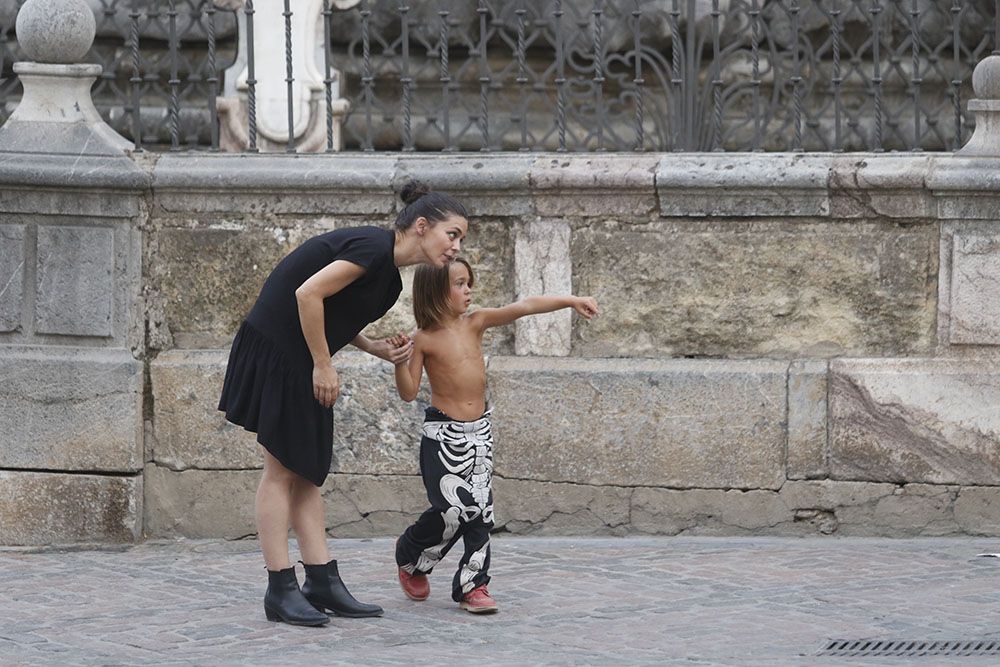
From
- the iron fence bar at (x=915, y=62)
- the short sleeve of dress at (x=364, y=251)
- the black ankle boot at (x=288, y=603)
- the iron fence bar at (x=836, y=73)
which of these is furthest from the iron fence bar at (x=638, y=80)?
the black ankle boot at (x=288, y=603)

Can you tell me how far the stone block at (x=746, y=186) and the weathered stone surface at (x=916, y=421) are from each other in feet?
2.16

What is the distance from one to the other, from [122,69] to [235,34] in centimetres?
60

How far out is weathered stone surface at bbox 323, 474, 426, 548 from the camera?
7039 mm

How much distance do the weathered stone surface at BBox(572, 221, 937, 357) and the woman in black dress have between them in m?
1.43

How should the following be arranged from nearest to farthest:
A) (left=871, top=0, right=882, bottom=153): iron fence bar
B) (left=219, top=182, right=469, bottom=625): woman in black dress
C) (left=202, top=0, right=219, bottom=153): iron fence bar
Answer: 1. (left=219, top=182, right=469, bottom=625): woman in black dress
2. (left=871, top=0, right=882, bottom=153): iron fence bar
3. (left=202, top=0, right=219, bottom=153): iron fence bar

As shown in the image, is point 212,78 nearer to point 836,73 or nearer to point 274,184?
point 274,184

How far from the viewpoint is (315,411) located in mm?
5699

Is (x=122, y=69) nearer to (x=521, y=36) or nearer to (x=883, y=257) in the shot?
(x=521, y=36)

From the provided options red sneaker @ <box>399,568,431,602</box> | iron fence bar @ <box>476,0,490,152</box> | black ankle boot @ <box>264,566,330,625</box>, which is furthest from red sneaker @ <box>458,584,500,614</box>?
iron fence bar @ <box>476,0,490,152</box>

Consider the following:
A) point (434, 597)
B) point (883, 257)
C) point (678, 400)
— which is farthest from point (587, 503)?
point (883, 257)

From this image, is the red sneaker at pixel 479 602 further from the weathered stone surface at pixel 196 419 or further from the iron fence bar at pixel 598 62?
the iron fence bar at pixel 598 62

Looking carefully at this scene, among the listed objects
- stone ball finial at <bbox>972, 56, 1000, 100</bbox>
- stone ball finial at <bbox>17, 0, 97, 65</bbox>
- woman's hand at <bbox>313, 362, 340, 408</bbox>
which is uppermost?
stone ball finial at <bbox>17, 0, 97, 65</bbox>

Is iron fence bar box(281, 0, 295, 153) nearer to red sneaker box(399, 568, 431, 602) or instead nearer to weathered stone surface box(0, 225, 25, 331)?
weathered stone surface box(0, 225, 25, 331)

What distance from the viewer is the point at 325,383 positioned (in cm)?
550
